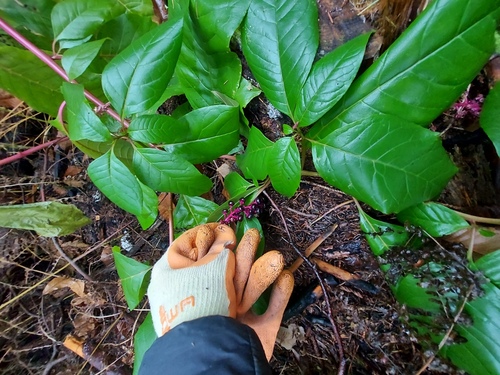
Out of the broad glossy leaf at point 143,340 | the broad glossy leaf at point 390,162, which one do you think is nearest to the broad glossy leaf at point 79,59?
the broad glossy leaf at point 390,162

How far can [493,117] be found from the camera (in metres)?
0.87

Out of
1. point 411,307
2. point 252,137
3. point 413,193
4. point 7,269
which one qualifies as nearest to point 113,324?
point 7,269

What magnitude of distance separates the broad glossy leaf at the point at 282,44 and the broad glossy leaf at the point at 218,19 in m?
0.03

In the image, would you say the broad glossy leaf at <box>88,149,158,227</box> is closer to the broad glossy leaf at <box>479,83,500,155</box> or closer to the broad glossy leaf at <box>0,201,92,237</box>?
the broad glossy leaf at <box>0,201,92,237</box>

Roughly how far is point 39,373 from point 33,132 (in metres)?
0.94

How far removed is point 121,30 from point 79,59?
0.86 feet

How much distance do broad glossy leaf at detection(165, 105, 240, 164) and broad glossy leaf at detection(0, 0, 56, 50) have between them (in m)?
0.50

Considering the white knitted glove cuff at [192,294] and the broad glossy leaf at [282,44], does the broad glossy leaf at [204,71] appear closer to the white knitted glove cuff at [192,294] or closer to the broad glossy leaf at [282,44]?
the broad glossy leaf at [282,44]

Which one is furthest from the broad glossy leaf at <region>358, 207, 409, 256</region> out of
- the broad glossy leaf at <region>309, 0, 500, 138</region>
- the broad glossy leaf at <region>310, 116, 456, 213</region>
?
the broad glossy leaf at <region>309, 0, 500, 138</region>

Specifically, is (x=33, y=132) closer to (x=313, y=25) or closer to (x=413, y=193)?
(x=313, y=25)

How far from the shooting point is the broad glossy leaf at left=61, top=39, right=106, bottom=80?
3.10ft

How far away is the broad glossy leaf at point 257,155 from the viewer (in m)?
1.01

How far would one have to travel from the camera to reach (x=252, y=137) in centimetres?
105

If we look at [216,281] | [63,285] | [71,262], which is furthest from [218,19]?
[63,285]
